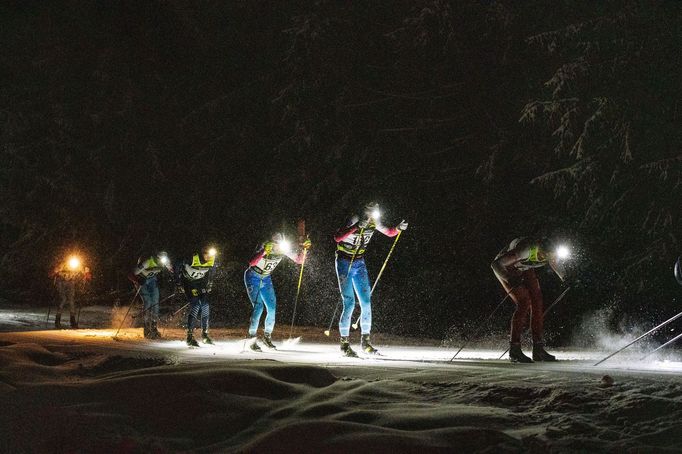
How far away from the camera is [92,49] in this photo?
115 ft

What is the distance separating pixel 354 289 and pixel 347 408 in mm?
4968

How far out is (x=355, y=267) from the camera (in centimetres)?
1177

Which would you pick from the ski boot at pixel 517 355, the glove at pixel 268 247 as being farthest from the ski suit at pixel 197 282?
the ski boot at pixel 517 355

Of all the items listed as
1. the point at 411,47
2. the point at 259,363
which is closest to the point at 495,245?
the point at 411,47

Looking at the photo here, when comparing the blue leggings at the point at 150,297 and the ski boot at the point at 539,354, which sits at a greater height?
the blue leggings at the point at 150,297

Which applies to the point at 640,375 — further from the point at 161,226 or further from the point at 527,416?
the point at 161,226

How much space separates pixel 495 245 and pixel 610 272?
3670 millimetres

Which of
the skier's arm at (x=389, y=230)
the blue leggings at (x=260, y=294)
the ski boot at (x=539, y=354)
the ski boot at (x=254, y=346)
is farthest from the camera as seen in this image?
the blue leggings at (x=260, y=294)

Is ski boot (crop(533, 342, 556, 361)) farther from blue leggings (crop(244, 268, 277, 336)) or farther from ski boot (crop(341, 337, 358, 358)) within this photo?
blue leggings (crop(244, 268, 277, 336))

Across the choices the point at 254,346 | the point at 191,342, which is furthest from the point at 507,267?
the point at 191,342

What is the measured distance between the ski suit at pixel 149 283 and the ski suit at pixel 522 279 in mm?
8393

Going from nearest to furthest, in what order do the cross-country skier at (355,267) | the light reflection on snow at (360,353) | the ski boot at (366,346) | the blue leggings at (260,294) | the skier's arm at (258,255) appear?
the light reflection on snow at (360,353) → the cross-country skier at (355,267) → the ski boot at (366,346) → the skier's arm at (258,255) → the blue leggings at (260,294)

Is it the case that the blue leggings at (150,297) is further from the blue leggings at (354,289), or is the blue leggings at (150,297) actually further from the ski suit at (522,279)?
the ski suit at (522,279)

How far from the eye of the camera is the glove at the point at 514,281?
10898 millimetres
